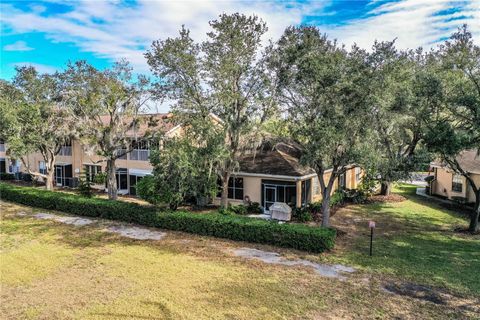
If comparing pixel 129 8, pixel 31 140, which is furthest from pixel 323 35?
pixel 31 140

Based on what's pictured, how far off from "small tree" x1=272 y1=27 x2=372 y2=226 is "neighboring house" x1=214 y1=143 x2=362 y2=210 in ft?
16.8

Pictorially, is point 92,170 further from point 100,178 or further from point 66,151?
point 66,151

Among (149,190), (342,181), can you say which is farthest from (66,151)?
(342,181)

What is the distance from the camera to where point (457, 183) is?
79.3 ft

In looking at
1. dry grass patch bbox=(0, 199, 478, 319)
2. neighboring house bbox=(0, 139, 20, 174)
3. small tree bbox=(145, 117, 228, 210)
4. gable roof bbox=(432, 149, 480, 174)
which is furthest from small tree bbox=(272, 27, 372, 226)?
neighboring house bbox=(0, 139, 20, 174)

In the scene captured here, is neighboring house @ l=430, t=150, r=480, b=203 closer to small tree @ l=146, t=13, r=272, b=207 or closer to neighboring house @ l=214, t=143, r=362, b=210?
neighboring house @ l=214, t=143, r=362, b=210

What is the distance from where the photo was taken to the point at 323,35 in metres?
14.2

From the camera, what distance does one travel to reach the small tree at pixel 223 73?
16.3 m

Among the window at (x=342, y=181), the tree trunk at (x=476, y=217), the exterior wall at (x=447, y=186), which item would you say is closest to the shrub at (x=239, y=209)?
the window at (x=342, y=181)

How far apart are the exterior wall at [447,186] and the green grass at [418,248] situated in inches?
107

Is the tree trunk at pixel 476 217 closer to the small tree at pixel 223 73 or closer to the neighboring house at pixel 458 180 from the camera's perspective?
the neighboring house at pixel 458 180

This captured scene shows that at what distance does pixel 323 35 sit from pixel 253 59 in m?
3.97

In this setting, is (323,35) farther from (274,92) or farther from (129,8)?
(129,8)

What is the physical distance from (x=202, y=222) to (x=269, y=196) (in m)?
6.38
